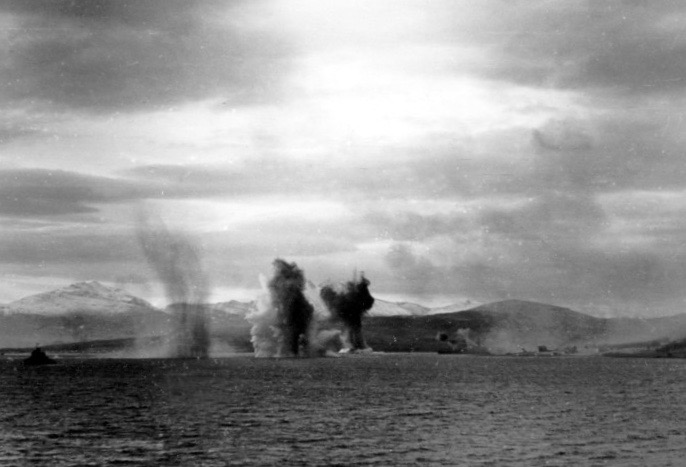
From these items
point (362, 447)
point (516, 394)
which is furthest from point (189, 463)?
point (516, 394)

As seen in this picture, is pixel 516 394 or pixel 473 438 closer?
pixel 473 438

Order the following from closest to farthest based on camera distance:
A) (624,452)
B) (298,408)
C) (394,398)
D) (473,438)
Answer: (624,452) < (473,438) < (298,408) < (394,398)

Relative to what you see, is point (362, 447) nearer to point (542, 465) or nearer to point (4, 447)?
point (542, 465)

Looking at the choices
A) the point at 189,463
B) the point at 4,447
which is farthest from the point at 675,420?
the point at 4,447

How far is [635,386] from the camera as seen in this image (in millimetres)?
193750

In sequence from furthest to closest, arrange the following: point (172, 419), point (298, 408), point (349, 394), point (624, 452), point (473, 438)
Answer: point (349, 394) < point (298, 408) < point (172, 419) < point (473, 438) < point (624, 452)

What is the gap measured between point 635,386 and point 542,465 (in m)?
135

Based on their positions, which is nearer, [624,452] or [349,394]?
[624,452]

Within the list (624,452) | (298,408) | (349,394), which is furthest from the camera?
(349,394)

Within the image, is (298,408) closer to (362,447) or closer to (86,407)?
(86,407)

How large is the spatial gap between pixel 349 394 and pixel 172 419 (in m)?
58.2

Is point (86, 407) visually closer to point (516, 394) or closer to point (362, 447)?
point (362, 447)

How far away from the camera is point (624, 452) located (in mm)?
78188

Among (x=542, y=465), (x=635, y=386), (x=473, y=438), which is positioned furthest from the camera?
(x=635, y=386)
